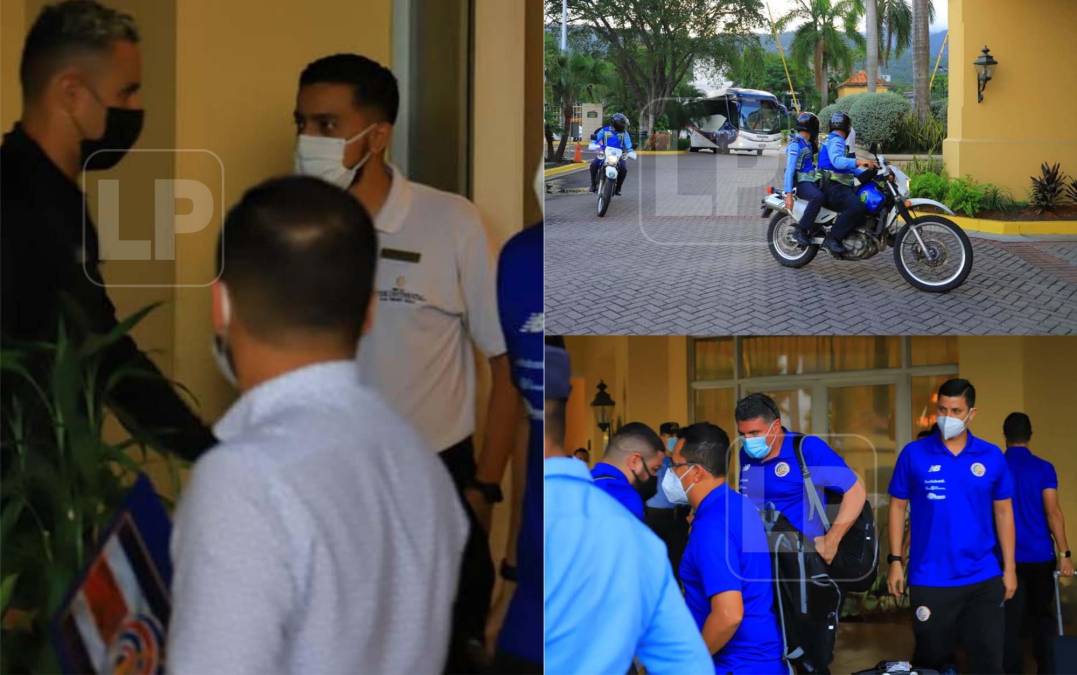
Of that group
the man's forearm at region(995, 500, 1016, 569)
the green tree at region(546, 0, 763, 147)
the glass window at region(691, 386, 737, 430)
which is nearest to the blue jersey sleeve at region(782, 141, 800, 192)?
the green tree at region(546, 0, 763, 147)

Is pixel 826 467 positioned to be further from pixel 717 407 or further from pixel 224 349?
pixel 224 349

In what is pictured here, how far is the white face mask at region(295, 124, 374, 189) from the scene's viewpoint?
2648 millimetres

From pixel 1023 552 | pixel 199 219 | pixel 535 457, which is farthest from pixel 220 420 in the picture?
pixel 1023 552

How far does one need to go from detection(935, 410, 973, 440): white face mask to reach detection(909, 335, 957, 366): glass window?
132mm

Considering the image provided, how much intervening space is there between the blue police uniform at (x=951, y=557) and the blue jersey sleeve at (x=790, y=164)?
0.64 metres

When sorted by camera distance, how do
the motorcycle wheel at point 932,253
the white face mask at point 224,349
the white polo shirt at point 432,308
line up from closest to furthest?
the white face mask at point 224,349 → the white polo shirt at point 432,308 → the motorcycle wheel at point 932,253

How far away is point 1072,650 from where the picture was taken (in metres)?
2.96

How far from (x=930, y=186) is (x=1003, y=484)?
70cm

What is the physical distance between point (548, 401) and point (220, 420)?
0.73m

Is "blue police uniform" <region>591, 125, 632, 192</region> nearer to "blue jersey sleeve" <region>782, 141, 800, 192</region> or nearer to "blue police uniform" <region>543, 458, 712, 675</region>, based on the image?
"blue jersey sleeve" <region>782, 141, 800, 192</region>

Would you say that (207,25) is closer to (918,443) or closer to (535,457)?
(535,457)

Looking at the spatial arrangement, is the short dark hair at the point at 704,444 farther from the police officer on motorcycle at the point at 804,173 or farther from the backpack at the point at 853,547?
the police officer on motorcycle at the point at 804,173

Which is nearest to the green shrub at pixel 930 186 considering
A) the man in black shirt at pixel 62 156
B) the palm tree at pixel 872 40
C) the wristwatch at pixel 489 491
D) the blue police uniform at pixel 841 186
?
the blue police uniform at pixel 841 186

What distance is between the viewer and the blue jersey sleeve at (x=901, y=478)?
2.99 metres
